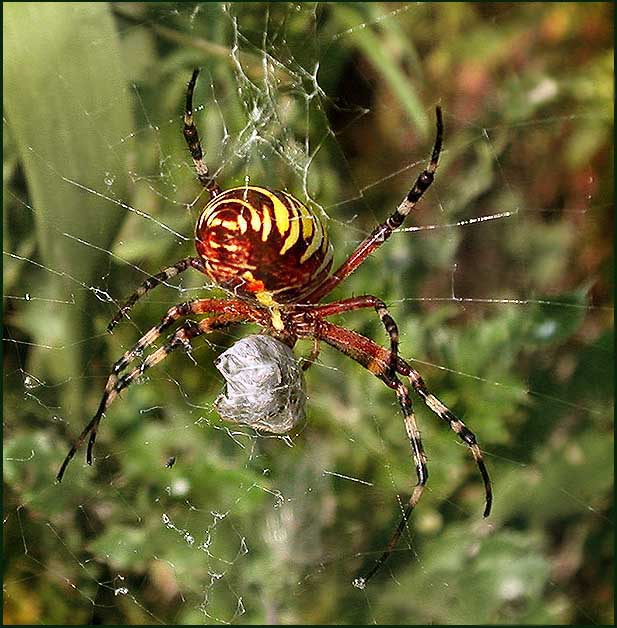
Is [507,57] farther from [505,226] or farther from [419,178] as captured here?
[419,178]

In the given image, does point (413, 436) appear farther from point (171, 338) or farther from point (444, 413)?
point (171, 338)

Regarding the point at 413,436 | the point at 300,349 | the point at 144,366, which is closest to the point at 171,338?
the point at 144,366

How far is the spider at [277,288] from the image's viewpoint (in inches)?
50.2

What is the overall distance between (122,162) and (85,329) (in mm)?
351

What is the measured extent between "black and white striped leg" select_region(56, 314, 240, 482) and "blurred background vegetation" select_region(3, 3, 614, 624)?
0.06 m

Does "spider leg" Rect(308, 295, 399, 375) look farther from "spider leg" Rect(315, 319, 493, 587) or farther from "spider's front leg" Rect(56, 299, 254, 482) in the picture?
"spider's front leg" Rect(56, 299, 254, 482)

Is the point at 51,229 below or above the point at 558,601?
above

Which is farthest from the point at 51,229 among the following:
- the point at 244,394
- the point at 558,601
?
the point at 558,601

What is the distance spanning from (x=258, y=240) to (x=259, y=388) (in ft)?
0.74

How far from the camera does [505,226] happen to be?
239 centimetres

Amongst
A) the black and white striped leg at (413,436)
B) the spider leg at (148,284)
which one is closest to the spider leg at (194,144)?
the spider leg at (148,284)

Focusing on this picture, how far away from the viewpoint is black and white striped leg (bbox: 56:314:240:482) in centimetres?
152

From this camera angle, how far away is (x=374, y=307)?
1.49 metres

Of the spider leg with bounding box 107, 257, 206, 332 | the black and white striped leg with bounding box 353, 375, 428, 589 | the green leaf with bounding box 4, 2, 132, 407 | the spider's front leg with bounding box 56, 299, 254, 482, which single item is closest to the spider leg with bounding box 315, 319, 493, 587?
the black and white striped leg with bounding box 353, 375, 428, 589
